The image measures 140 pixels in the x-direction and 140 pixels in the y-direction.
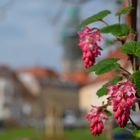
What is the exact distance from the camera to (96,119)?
192 centimetres

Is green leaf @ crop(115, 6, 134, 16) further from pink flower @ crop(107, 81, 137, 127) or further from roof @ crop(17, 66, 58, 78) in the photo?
roof @ crop(17, 66, 58, 78)

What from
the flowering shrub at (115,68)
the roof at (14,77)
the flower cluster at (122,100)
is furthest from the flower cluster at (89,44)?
the roof at (14,77)

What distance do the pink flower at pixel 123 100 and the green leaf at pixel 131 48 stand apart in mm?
203

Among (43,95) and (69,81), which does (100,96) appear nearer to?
(43,95)

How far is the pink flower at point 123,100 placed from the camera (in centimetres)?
172

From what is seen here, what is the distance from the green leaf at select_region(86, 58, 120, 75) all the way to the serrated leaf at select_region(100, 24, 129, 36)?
0.10 metres

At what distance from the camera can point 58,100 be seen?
77.6 meters

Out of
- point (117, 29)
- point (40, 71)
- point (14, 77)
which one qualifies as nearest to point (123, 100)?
point (117, 29)

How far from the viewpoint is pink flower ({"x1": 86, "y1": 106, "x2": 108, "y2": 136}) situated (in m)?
1.87

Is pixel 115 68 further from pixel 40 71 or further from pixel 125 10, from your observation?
pixel 40 71

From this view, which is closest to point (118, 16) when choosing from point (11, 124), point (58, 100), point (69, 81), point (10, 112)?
point (11, 124)

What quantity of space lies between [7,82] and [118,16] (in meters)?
65.3

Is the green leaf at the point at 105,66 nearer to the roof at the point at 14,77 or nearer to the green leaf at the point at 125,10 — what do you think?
the green leaf at the point at 125,10

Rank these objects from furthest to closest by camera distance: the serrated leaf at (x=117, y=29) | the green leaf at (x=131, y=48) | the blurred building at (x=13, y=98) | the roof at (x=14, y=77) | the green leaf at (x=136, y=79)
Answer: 1. the roof at (x=14, y=77)
2. the blurred building at (x=13, y=98)
3. the serrated leaf at (x=117, y=29)
4. the green leaf at (x=131, y=48)
5. the green leaf at (x=136, y=79)
